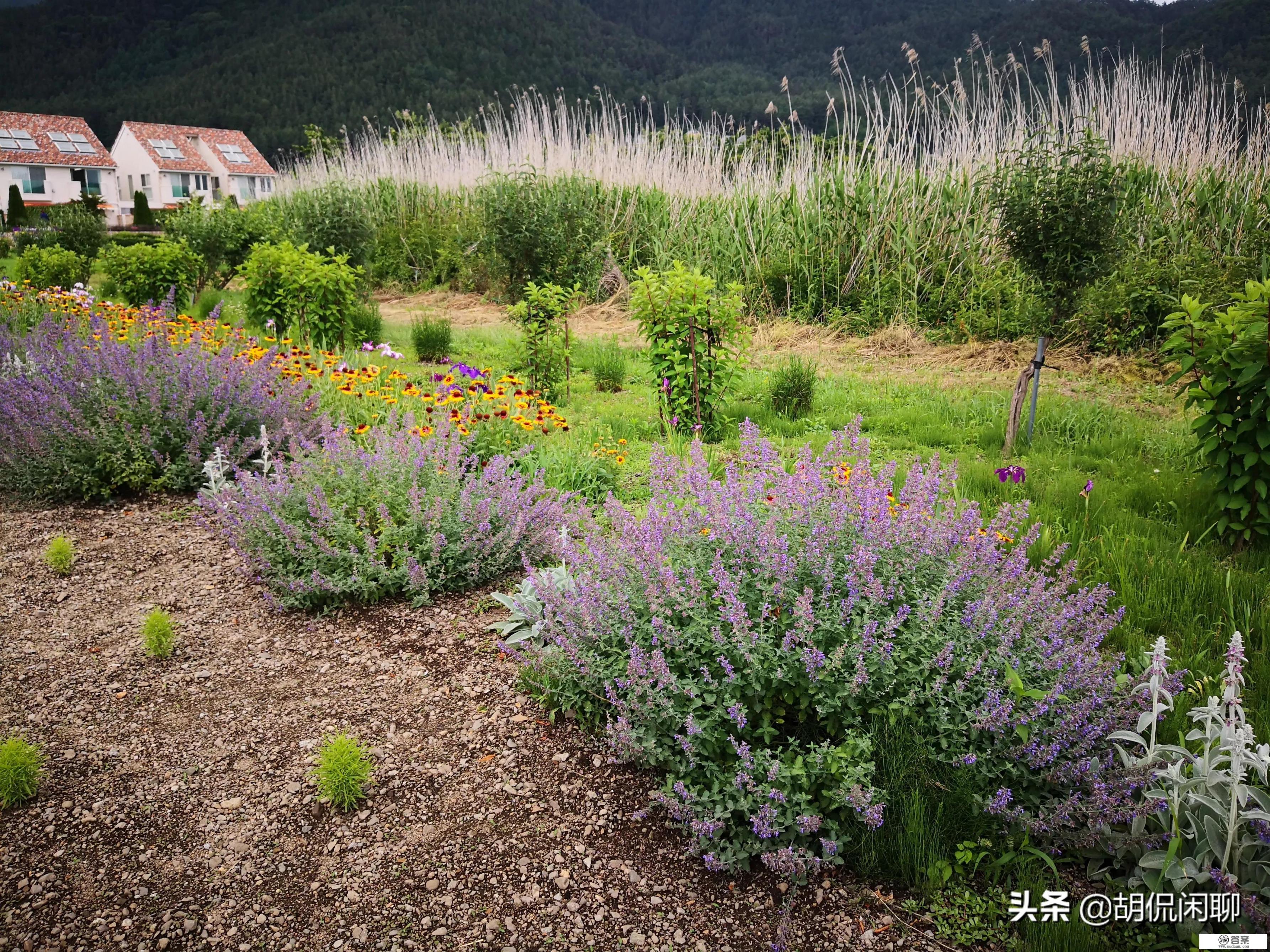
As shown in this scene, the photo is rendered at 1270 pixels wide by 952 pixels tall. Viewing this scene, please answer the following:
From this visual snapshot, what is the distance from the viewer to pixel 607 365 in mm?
7297

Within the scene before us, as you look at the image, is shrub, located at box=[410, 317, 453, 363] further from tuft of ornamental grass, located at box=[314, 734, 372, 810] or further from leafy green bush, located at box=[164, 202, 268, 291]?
tuft of ornamental grass, located at box=[314, 734, 372, 810]

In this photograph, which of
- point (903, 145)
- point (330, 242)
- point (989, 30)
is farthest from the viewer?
point (989, 30)

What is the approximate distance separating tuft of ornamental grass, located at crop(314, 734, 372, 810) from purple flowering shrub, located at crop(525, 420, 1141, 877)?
2.12 feet

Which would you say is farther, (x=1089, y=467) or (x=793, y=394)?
(x=793, y=394)

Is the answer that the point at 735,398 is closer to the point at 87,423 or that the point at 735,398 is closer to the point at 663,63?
the point at 87,423

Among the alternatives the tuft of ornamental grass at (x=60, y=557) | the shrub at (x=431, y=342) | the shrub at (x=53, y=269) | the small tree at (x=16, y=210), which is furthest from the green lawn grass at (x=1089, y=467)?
the small tree at (x=16, y=210)

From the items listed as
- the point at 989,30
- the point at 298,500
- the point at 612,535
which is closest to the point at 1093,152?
the point at 612,535

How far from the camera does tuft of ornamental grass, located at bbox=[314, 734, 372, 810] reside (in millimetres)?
2254

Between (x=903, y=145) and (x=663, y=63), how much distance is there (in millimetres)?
56893

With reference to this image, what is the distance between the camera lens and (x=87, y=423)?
4340 mm

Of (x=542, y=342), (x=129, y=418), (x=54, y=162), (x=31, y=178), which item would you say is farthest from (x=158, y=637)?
(x=54, y=162)

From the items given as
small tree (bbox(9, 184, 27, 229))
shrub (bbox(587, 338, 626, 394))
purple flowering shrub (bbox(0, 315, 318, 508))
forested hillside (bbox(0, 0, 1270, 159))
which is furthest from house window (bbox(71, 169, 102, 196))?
purple flowering shrub (bbox(0, 315, 318, 508))

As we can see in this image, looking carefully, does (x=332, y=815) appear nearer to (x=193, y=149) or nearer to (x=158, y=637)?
(x=158, y=637)

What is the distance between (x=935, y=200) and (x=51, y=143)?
5056cm
